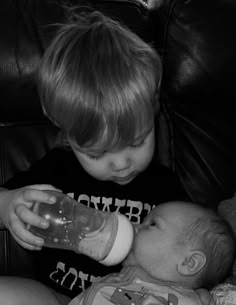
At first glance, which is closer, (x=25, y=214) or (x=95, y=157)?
(x=25, y=214)

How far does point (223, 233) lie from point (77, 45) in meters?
0.51

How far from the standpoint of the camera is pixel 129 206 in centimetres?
144

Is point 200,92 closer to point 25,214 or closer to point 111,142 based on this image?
point 111,142

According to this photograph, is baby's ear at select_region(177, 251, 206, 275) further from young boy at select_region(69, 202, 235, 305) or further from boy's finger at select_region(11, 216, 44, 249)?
boy's finger at select_region(11, 216, 44, 249)

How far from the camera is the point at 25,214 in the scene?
1.16 metres

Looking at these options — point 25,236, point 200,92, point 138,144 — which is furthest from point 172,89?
point 25,236

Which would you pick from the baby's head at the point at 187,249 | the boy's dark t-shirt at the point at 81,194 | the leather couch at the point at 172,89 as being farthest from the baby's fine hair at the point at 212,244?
the leather couch at the point at 172,89

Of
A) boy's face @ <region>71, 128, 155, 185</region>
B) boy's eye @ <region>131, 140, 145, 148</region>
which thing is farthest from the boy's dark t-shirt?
boy's eye @ <region>131, 140, 145, 148</region>

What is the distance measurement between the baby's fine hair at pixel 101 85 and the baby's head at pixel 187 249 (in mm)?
205

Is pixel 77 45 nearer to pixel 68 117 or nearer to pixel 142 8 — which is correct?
pixel 68 117

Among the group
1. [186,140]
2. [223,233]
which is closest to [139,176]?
[186,140]

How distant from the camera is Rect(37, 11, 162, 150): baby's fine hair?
1176 mm

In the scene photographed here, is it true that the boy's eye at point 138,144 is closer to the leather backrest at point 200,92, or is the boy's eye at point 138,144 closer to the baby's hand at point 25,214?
the baby's hand at point 25,214

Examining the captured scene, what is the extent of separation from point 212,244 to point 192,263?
0.06m
